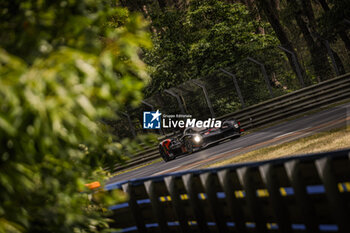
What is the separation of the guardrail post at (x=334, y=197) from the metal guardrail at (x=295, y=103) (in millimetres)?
15993

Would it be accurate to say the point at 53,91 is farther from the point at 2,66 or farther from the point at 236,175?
the point at 236,175

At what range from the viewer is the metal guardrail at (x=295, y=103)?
1933 cm

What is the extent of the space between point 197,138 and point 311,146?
8.60 metres

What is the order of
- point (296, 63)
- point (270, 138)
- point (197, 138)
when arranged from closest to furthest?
point (270, 138), point (197, 138), point (296, 63)

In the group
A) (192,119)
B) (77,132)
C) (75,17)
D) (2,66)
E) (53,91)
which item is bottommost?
(192,119)

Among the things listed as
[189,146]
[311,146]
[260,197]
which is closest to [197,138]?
[189,146]

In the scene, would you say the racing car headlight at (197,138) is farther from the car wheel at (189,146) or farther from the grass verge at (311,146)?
the grass verge at (311,146)

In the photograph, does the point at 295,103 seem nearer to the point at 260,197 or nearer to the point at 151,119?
the point at 151,119

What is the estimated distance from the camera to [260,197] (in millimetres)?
4230

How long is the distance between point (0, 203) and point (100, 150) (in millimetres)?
856

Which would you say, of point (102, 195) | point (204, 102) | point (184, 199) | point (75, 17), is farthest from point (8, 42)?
point (204, 102)

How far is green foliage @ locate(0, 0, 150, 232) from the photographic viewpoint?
234 cm

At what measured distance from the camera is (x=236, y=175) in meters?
4.41

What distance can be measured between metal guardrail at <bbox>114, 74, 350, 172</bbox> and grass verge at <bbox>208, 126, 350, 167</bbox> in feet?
28.5
